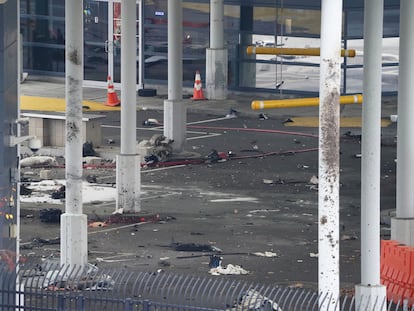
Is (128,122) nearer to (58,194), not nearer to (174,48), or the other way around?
(58,194)

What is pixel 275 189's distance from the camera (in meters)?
29.5

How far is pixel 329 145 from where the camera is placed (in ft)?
54.1

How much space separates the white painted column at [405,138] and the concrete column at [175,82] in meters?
10.4

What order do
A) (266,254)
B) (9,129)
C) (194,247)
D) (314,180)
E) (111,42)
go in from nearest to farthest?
(9,129) → (266,254) → (194,247) → (314,180) → (111,42)

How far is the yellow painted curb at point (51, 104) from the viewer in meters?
38.8

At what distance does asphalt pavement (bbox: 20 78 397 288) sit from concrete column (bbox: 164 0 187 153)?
0.57 metres

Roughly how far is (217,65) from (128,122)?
1469 centimetres

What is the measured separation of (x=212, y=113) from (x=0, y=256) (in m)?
20.9

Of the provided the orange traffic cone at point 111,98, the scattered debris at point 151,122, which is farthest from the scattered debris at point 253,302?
the orange traffic cone at point 111,98

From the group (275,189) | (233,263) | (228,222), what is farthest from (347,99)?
(275,189)

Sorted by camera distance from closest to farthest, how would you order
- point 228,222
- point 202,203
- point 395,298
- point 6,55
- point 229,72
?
1. point 6,55
2. point 395,298
3. point 228,222
4. point 202,203
5. point 229,72

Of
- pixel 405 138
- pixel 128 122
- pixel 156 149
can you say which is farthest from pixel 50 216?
pixel 405 138

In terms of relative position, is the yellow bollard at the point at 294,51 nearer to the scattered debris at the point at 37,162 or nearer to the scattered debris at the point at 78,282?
the scattered debris at the point at 37,162

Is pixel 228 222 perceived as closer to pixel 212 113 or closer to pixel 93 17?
pixel 212 113
